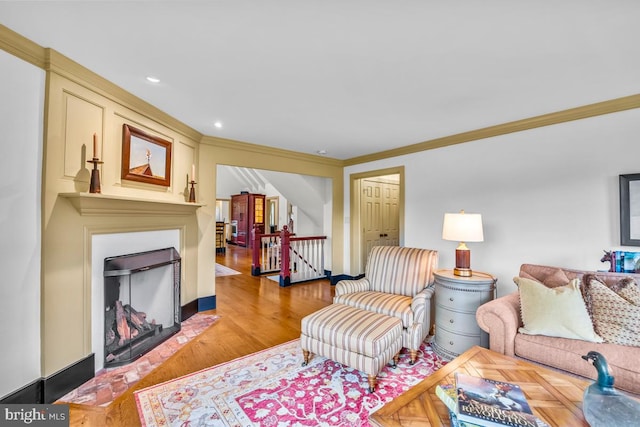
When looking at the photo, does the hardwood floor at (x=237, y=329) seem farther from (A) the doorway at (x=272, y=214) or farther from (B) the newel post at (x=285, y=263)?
(A) the doorway at (x=272, y=214)

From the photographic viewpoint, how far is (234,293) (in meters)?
4.65

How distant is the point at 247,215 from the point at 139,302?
8.20 metres

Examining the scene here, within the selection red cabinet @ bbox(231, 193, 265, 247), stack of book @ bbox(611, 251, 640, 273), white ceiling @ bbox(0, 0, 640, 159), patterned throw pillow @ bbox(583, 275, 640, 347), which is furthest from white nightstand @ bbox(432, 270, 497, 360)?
red cabinet @ bbox(231, 193, 265, 247)

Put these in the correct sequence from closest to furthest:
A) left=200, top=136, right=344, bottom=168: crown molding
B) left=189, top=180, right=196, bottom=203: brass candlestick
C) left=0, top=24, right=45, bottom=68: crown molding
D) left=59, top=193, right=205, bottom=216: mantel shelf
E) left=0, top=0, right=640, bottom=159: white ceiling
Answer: left=0, top=0, right=640, bottom=159: white ceiling → left=0, top=24, right=45, bottom=68: crown molding → left=59, top=193, right=205, bottom=216: mantel shelf → left=189, top=180, right=196, bottom=203: brass candlestick → left=200, top=136, right=344, bottom=168: crown molding

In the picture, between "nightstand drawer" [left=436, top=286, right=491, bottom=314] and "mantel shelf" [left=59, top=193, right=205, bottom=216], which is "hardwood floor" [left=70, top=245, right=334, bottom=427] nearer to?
"mantel shelf" [left=59, top=193, right=205, bottom=216]

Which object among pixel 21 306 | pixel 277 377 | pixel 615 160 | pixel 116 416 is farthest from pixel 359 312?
pixel 615 160

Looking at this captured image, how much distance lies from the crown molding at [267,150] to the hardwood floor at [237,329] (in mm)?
2264

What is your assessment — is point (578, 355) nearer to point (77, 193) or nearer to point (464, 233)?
point (464, 233)

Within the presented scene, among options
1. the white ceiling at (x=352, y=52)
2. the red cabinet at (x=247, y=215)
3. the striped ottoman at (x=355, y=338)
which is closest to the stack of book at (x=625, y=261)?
the white ceiling at (x=352, y=52)

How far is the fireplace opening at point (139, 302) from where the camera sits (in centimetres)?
238

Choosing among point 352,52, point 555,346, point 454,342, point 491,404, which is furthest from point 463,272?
point 352,52

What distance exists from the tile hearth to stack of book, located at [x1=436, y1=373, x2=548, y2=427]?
2223mm

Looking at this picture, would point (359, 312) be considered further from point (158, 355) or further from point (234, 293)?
point (234, 293)

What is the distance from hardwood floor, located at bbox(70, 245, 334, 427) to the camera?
1.87 metres
